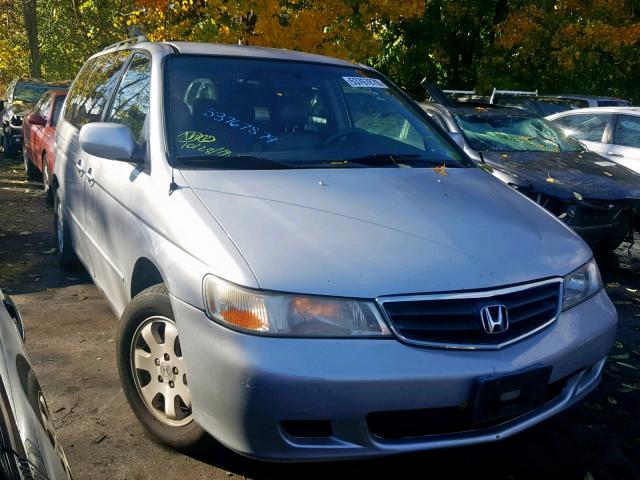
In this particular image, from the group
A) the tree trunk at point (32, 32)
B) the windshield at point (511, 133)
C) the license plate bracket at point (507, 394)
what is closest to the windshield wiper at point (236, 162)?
the license plate bracket at point (507, 394)

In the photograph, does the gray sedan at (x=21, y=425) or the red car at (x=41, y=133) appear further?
the red car at (x=41, y=133)

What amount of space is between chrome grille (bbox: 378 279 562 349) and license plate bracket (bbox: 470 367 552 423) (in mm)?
131

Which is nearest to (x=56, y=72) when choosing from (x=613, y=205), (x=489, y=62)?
(x=489, y=62)

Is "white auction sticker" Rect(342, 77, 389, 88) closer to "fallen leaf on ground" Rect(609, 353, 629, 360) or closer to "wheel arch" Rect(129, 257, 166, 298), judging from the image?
"wheel arch" Rect(129, 257, 166, 298)

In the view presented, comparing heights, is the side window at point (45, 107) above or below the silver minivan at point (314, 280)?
below

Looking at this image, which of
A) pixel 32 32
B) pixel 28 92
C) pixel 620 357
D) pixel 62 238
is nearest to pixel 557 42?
pixel 28 92

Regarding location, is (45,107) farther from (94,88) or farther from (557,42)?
(557,42)

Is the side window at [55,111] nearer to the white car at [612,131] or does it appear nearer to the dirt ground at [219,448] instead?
the dirt ground at [219,448]

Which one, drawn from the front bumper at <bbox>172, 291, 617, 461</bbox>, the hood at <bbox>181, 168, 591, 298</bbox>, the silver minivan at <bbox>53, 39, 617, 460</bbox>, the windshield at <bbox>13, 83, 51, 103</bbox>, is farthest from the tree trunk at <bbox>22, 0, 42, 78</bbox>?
the front bumper at <bbox>172, 291, 617, 461</bbox>

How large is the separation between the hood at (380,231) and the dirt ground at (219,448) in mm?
940

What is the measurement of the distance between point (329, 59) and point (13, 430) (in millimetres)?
3408

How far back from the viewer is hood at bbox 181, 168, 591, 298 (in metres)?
2.51

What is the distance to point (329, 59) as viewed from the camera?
4.42 meters

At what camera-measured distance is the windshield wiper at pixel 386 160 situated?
355 centimetres
